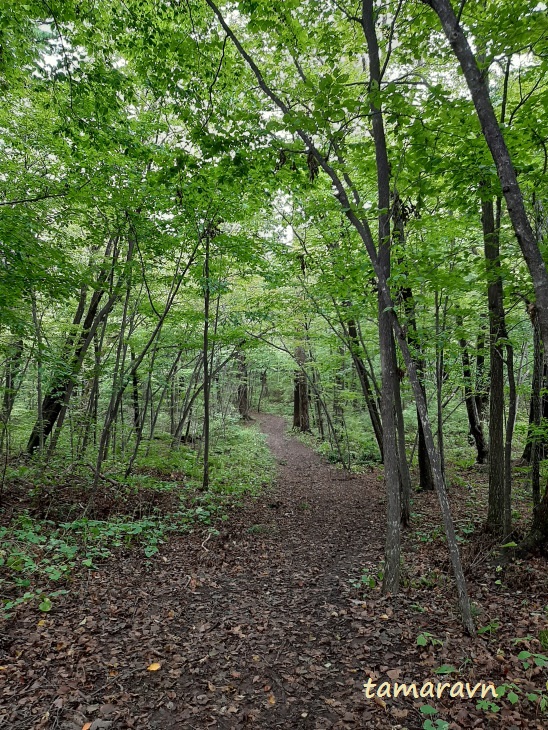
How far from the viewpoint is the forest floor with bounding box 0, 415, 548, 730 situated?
3332 millimetres

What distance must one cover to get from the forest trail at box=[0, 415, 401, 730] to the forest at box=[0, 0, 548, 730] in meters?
0.03

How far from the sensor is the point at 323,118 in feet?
16.0

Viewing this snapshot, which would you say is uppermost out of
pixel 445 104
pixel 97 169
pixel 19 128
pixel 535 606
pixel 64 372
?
pixel 19 128

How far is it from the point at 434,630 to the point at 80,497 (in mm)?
7161

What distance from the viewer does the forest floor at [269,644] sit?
10.9 feet

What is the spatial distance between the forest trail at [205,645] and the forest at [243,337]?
0.11 ft

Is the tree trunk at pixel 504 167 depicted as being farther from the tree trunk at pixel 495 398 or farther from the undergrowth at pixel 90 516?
the undergrowth at pixel 90 516

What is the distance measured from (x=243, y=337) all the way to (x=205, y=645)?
8.17 metres

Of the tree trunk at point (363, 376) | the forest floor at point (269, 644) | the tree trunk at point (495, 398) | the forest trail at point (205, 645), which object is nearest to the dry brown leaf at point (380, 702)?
the forest floor at point (269, 644)

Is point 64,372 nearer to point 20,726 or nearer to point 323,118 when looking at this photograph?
point 20,726

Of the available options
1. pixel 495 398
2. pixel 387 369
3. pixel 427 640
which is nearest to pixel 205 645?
pixel 427 640

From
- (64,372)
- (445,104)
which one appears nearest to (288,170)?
(445,104)

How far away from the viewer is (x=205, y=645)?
4391 mm

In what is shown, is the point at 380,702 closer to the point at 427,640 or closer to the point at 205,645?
the point at 427,640
